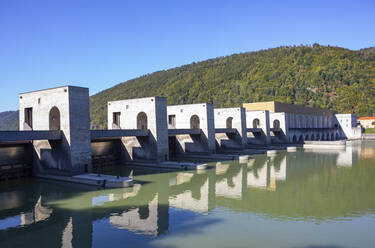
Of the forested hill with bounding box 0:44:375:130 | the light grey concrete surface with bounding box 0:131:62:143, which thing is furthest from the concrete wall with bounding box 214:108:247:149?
the forested hill with bounding box 0:44:375:130

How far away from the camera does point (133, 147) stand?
28.8 metres

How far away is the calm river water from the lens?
34.8ft

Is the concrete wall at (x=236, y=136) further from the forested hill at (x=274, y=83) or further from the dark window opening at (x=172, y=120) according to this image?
the forested hill at (x=274, y=83)

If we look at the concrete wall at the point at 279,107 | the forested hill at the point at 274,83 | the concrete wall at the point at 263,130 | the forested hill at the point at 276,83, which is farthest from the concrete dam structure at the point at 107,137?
the forested hill at the point at 274,83

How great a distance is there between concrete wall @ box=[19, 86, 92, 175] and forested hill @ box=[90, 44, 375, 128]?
76.3m

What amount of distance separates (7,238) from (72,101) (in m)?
11.5

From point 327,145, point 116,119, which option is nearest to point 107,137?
point 116,119

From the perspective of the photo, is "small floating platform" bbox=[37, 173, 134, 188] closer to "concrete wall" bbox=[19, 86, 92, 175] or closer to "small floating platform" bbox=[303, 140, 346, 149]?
"concrete wall" bbox=[19, 86, 92, 175]

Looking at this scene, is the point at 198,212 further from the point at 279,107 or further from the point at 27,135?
the point at 279,107

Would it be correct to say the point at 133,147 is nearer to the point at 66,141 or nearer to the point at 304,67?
the point at 66,141

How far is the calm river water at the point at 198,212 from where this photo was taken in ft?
34.8

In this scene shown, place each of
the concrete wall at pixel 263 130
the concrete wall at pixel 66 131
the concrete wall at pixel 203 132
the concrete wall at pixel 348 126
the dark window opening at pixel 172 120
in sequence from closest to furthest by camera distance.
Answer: the concrete wall at pixel 66 131 < the concrete wall at pixel 203 132 < the dark window opening at pixel 172 120 < the concrete wall at pixel 263 130 < the concrete wall at pixel 348 126

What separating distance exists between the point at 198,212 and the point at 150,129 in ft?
47.4

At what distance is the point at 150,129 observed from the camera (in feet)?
89.6
